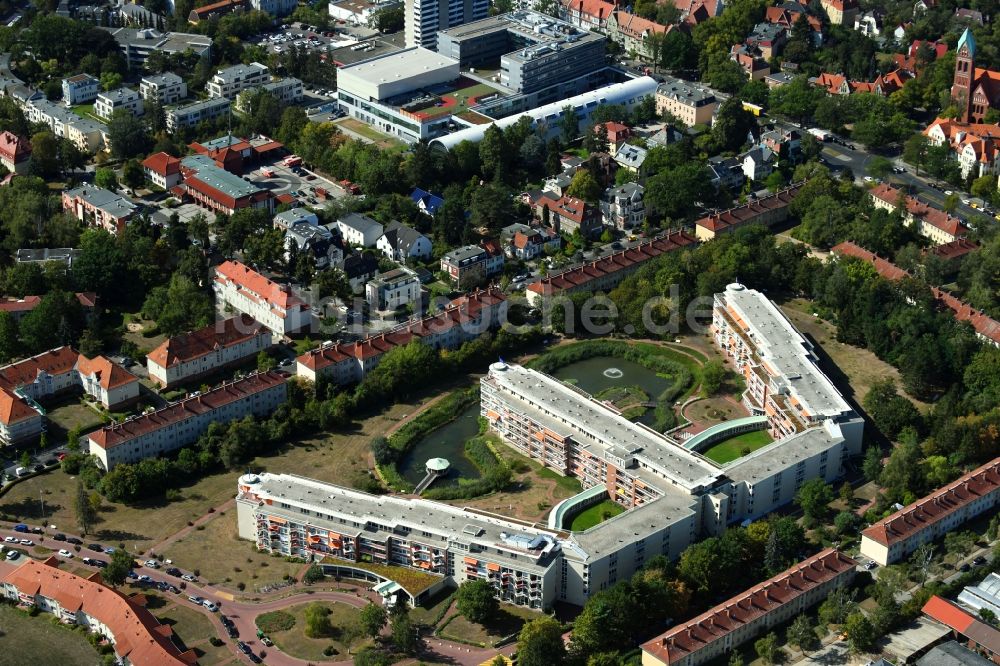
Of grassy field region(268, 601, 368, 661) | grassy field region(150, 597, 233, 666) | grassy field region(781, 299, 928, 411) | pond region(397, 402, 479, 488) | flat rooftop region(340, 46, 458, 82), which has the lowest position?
pond region(397, 402, 479, 488)

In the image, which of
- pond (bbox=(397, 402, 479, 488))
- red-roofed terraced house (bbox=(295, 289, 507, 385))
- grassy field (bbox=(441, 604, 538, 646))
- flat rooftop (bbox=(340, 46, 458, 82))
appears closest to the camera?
grassy field (bbox=(441, 604, 538, 646))

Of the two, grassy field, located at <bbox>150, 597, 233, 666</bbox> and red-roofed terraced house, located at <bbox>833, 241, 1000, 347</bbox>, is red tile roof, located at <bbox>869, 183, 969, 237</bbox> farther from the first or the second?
grassy field, located at <bbox>150, 597, 233, 666</bbox>

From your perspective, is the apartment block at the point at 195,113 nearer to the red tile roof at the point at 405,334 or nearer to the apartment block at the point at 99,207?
the apartment block at the point at 99,207

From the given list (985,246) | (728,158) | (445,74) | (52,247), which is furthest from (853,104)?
(52,247)

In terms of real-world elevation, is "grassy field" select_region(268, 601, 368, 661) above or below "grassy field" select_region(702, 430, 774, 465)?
below

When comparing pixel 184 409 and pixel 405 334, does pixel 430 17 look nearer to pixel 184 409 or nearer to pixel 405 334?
pixel 405 334

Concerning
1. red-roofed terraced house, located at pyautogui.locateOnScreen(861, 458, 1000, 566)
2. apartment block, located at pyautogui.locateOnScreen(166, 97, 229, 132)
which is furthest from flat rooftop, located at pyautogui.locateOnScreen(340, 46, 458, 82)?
red-roofed terraced house, located at pyautogui.locateOnScreen(861, 458, 1000, 566)

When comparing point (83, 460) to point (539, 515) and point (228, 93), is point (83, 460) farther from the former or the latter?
point (228, 93)
